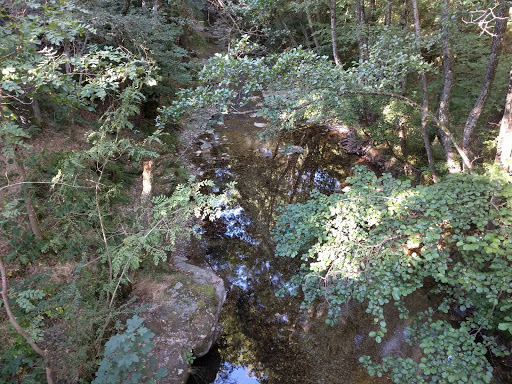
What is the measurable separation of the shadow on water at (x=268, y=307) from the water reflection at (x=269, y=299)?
0.05 ft

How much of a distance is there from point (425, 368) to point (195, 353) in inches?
128

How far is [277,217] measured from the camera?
13.6 ft

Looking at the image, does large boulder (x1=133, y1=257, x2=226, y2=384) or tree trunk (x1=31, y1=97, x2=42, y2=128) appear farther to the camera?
tree trunk (x1=31, y1=97, x2=42, y2=128)

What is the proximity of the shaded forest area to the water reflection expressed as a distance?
21.3 inches

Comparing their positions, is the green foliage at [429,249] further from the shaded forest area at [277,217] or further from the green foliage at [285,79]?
the green foliage at [285,79]

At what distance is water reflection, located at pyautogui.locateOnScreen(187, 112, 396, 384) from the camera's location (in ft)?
15.7

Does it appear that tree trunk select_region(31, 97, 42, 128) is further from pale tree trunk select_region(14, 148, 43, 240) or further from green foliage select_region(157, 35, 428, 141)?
green foliage select_region(157, 35, 428, 141)

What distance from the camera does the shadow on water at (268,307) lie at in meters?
4.76

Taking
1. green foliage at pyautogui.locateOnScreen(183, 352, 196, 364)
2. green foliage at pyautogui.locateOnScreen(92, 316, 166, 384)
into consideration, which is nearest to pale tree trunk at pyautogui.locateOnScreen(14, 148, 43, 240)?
green foliage at pyautogui.locateOnScreen(92, 316, 166, 384)

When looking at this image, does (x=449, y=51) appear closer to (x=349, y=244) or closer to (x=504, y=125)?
(x=504, y=125)

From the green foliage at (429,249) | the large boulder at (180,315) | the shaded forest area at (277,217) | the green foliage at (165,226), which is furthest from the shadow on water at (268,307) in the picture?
the green foliage at (165,226)

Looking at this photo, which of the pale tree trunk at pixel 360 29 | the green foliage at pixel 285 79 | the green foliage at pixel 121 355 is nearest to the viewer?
the green foliage at pixel 121 355

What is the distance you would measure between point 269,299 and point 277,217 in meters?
2.50

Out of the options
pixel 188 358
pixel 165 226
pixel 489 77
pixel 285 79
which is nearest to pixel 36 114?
pixel 165 226
